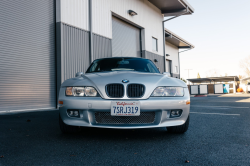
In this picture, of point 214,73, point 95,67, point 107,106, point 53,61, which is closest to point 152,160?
point 107,106

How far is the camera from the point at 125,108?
269 centimetres

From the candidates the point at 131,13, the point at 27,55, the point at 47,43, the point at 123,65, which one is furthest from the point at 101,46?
the point at 123,65

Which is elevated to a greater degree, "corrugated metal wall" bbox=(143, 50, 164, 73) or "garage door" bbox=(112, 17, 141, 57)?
"garage door" bbox=(112, 17, 141, 57)

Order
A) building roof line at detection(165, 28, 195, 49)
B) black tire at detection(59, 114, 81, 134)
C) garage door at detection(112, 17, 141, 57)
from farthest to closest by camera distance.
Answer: building roof line at detection(165, 28, 195, 49)
garage door at detection(112, 17, 141, 57)
black tire at detection(59, 114, 81, 134)

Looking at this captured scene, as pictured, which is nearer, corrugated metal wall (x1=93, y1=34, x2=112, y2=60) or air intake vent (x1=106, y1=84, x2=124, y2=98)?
air intake vent (x1=106, y1=84, x2=124, y2=98)

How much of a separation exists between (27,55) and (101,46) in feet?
12.1

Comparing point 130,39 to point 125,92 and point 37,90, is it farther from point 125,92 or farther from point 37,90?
point 125,92

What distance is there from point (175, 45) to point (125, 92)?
21.8 m

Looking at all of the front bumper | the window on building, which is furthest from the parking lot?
the window on building

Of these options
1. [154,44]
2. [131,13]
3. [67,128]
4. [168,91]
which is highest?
[131,13]

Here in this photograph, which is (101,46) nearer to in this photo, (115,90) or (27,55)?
(27,55)

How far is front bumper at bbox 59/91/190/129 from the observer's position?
271 centimetres

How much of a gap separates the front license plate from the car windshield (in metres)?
1.41

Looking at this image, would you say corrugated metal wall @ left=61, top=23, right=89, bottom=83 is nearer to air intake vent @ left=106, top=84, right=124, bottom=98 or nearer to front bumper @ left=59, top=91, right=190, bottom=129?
front bumper @ left=59, top=91, right=190, bottom=129
